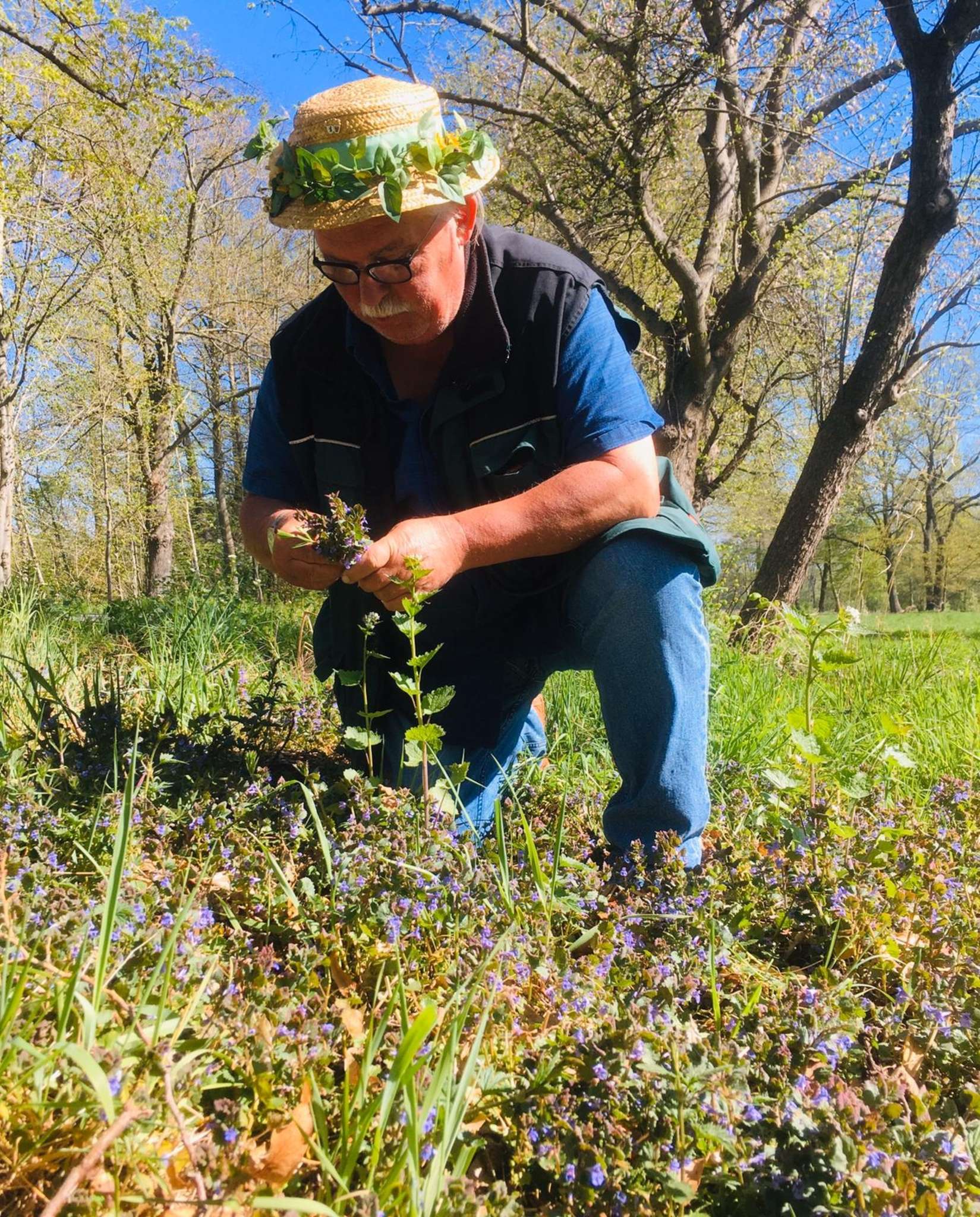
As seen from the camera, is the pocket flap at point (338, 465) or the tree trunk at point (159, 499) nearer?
the pocket flap at point (338, 465)

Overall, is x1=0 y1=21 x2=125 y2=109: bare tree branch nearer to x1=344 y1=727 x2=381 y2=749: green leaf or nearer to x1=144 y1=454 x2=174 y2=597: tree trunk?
x1=344 y1=727 x2=381 y2=749: green leaf

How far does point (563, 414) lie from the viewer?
2105 mm

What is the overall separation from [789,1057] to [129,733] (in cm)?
177

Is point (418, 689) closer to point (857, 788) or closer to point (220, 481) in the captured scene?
point (857, 788)

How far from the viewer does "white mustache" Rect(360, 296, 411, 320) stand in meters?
1.95

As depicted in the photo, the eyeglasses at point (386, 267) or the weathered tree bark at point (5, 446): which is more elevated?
the weathered tree bark at point (5, 446)

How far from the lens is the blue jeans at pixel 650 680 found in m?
1.87

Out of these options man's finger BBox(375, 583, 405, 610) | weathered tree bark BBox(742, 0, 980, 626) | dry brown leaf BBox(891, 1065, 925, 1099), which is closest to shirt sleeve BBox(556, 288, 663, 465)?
man's finger BBox(375, 583, 405, 610)

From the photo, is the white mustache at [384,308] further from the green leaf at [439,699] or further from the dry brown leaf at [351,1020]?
the dry brown leaf at [351,1020]

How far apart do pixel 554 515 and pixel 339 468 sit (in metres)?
0.68

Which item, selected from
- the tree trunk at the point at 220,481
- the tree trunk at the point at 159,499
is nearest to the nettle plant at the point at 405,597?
the tree trunk at the point at 159,499

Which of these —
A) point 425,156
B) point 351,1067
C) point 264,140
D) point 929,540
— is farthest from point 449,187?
point 929,540

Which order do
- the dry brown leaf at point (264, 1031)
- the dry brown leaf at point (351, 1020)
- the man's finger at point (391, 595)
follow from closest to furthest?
the dry brown leaf at point (264, 1031) < the dry brown leaf at point (351, 1020) < the man's finger at point (391, 595)

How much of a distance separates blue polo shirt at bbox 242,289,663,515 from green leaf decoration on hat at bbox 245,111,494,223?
0.42m
